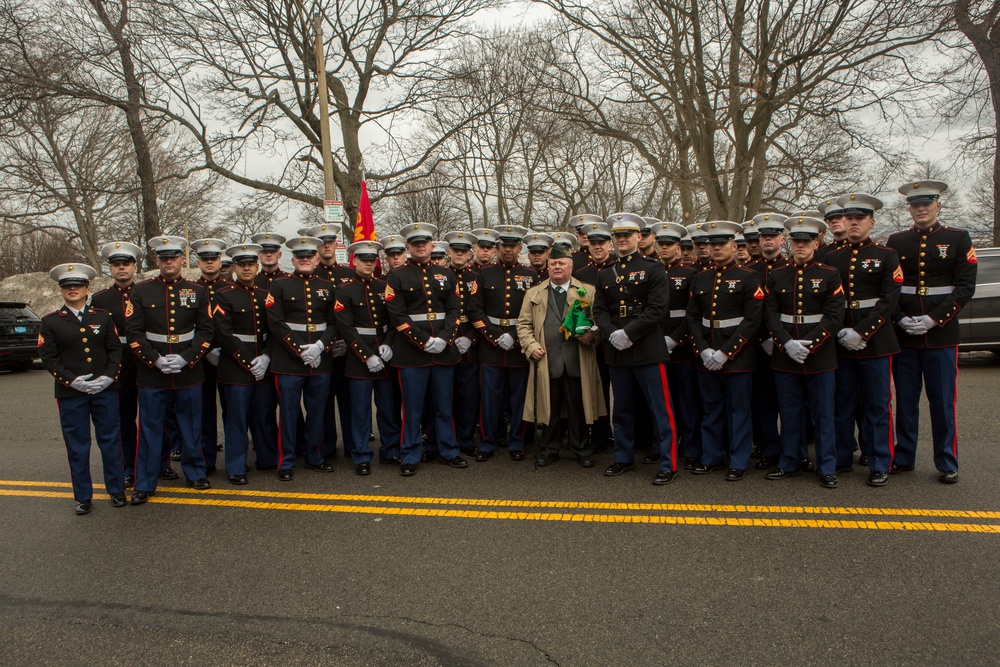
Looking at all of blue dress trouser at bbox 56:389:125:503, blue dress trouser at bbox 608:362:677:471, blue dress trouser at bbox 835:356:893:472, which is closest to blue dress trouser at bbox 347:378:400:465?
blue dress trouser at bbox 56:389:125:503

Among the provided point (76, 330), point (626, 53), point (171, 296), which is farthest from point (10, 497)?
point (626, 53)

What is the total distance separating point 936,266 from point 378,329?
14.8ft

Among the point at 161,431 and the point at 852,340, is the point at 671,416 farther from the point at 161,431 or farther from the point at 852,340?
the point at 161,431

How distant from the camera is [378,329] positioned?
6770mm

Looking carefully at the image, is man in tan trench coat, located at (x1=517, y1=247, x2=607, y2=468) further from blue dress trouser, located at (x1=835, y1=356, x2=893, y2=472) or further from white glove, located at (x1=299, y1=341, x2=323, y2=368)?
blue dress trouser, located at (x1=835, y1=356, x2=893, y2=472)

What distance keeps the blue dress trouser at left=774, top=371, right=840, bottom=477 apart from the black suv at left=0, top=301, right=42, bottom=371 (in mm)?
14315

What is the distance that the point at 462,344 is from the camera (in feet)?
22.5

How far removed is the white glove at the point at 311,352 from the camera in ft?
20.7

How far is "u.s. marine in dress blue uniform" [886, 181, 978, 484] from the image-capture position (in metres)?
5.64

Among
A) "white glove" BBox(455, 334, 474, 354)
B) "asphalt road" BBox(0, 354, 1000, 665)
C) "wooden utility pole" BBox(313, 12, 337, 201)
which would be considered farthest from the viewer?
"wooden utility pole" BBox(313, 12, 337, 201)

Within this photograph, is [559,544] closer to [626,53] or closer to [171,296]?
[171,296]

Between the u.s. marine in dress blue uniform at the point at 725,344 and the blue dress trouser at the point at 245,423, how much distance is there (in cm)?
366

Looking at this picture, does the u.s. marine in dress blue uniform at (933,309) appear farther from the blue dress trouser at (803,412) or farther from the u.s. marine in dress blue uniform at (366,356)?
the u.s. marine in dress blue uniform at (366,356)

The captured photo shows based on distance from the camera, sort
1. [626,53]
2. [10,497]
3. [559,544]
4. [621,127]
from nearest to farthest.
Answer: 1. [559,544]
2. [10,497]
3. [626,53]
4. [621,127]
